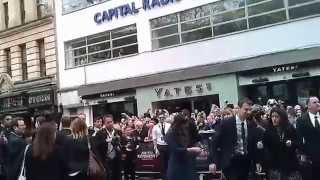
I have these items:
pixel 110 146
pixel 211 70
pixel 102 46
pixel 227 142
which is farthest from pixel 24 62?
pixel 227 142

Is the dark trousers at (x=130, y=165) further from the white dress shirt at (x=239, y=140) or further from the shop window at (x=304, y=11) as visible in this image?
the shop window at (x=304, y=11)

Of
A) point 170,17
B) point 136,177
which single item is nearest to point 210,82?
point 170,17

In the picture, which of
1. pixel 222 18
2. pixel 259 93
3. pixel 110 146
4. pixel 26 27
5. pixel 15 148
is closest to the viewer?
pixel 15 148

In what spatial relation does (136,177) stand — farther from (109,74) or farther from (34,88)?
(34,88)

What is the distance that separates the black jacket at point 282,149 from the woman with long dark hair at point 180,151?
148cm

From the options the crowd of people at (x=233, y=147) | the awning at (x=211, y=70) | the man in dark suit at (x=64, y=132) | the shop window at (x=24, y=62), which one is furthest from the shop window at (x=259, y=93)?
the shop window at (x=24, y=62)

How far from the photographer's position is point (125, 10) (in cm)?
2925

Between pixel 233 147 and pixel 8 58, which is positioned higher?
pixel 8 58

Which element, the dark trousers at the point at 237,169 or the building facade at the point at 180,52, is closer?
the dark trousers at the point at 237,169

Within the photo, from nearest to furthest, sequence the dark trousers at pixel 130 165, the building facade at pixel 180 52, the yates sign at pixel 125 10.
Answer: the dark trousers at pixel 130 165
the building facade at pixel 180 52
the yates sign at pixel 125 10

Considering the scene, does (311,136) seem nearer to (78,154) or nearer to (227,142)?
(227,142)

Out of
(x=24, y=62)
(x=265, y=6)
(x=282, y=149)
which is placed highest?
(x=265, y=6)

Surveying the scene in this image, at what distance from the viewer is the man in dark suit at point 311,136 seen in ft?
30.8

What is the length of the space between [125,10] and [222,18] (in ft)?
20.4
